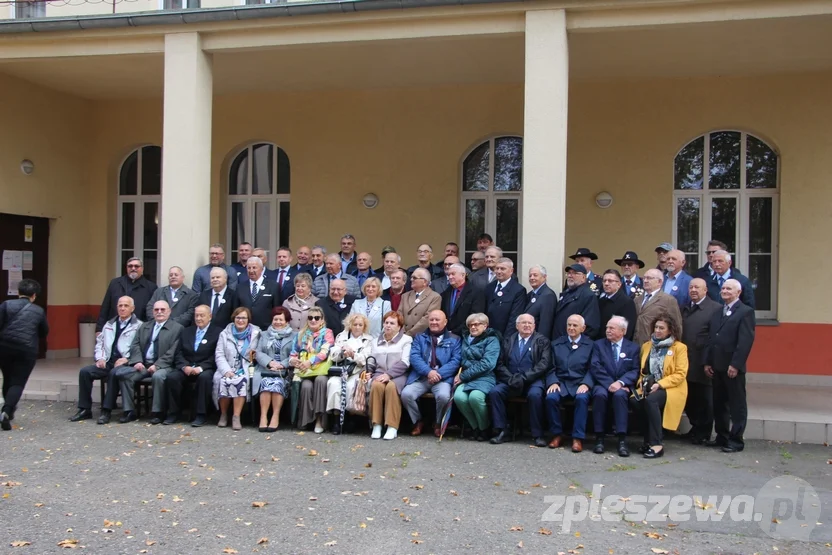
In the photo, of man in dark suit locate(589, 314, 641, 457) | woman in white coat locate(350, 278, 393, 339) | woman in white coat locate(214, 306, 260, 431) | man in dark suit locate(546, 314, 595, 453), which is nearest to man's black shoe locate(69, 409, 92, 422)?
woman in white coat locate(214, 306, 260, 431)

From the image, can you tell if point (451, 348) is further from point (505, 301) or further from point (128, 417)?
point (128, 417)

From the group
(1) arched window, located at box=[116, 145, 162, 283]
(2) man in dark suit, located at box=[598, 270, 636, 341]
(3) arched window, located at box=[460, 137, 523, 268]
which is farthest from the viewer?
(1) arched window, located at box=[116, 145, 162, 283]

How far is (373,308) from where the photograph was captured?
812 centimetres

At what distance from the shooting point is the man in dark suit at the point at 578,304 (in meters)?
7.44

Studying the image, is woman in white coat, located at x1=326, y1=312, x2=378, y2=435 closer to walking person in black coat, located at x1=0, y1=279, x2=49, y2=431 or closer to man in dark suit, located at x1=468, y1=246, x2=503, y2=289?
man in dark suit, located at x1=468, y1=246, x2=503, y2=289

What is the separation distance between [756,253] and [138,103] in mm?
9379

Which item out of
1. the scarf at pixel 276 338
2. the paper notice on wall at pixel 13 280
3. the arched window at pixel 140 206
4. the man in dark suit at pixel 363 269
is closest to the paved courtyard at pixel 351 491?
the scarf at pixel 276 338

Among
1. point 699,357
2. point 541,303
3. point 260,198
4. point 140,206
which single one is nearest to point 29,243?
point 140,206

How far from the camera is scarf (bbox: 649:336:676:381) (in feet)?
23.1

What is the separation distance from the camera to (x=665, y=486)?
5.81m

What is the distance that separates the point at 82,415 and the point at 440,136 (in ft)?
19.5

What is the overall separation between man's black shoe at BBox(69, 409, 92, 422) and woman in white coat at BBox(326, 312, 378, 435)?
2.64m

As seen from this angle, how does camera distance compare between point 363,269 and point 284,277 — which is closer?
point 363,269

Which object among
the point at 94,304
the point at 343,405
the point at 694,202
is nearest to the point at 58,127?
the point at 94,304
